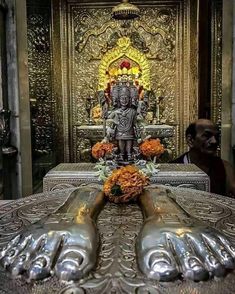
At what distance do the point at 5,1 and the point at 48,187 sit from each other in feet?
6.62

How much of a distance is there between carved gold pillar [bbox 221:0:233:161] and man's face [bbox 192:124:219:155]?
0.89 metres

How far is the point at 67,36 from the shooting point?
626 cm

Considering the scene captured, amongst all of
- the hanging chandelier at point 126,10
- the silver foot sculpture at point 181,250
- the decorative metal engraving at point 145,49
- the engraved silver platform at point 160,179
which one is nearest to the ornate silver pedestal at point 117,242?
the silver foot sculpture at point 181,250

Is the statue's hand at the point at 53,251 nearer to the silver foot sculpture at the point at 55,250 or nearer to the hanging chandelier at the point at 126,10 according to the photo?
the silver foot sculpture at the point at 55,250

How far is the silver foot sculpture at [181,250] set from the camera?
3.16 ft

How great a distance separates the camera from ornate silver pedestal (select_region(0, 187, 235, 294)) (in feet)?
3.03

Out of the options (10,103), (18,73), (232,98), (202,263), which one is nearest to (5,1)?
(18,73)

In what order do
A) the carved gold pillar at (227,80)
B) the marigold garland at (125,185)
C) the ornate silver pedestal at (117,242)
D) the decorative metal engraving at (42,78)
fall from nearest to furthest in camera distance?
the ornate silver pedestal at (117,242) → the marigold garland at (125,185) → the carved gold pillar at (227,80) → the decorative metal engraving at (42,78)

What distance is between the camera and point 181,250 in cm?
101

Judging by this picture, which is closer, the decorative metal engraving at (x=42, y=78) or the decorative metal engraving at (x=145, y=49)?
the decorative metal engraving at (x=42, y=78)

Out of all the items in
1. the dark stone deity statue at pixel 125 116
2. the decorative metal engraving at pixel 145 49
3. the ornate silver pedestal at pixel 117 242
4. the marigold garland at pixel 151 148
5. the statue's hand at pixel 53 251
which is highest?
the decorative metal engraving at pixel 145 49

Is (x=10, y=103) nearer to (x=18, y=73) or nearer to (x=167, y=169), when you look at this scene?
(x=18, y=73)

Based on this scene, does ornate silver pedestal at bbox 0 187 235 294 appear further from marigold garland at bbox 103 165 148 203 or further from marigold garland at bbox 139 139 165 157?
marigold garland at bbox 139 139 165 157

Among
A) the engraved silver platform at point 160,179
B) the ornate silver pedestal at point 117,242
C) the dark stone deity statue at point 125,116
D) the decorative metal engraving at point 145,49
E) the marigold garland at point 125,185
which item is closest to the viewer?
the ornate silver pedestal at point 117,242
